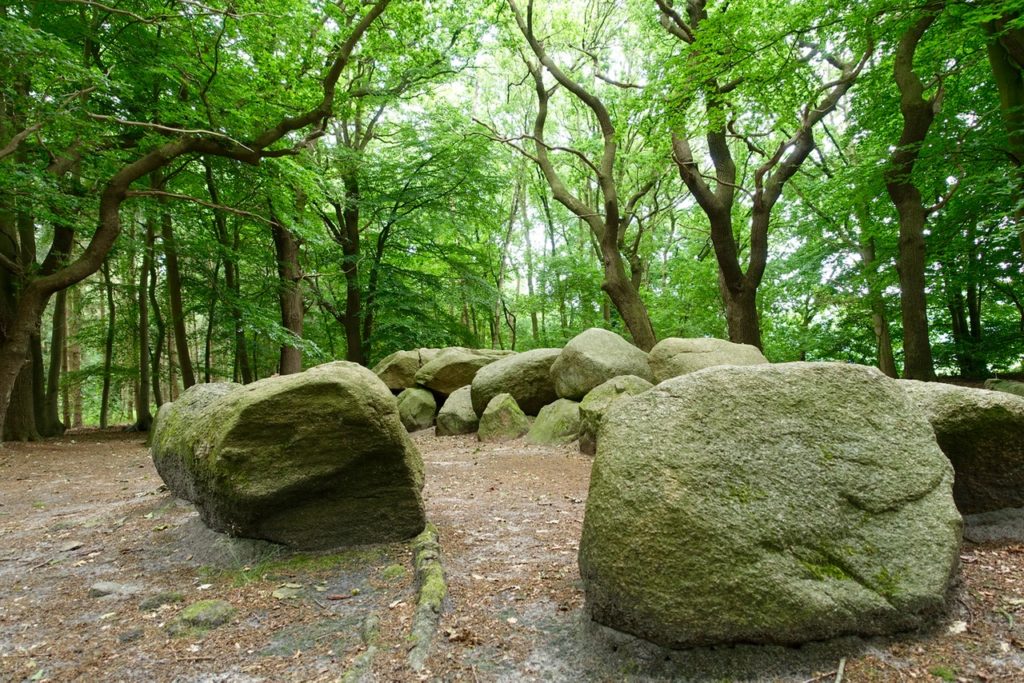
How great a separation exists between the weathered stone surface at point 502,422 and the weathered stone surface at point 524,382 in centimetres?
54

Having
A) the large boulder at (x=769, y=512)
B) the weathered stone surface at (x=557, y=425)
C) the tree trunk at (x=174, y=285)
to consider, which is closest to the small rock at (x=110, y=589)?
the large boulder at (x=769, y=512)

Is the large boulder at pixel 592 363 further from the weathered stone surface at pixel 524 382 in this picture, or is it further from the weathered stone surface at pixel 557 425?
the weathered stone surface at pixel 524 382

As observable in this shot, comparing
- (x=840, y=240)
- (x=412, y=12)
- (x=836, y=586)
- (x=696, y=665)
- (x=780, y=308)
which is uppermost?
(x=412, y=12)

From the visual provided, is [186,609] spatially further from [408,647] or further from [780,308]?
[780,308]

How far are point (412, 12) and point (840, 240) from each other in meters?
11.4

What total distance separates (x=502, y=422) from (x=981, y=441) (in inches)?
269

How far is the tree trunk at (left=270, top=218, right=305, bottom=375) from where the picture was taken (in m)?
12.9

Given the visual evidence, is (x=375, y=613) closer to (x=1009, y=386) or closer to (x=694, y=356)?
(x=694, y=356)

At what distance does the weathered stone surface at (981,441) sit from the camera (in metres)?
3.29

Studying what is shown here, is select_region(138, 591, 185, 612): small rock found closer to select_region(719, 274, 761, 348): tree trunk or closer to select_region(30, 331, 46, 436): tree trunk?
select_region(719, 274, 761, 348): tree trunk

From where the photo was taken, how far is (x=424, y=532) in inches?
158

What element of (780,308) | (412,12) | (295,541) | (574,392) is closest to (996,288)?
(780,308)

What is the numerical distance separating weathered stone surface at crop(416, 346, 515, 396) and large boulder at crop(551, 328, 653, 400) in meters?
2.81

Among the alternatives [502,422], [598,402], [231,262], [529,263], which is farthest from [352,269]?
[598,402]
